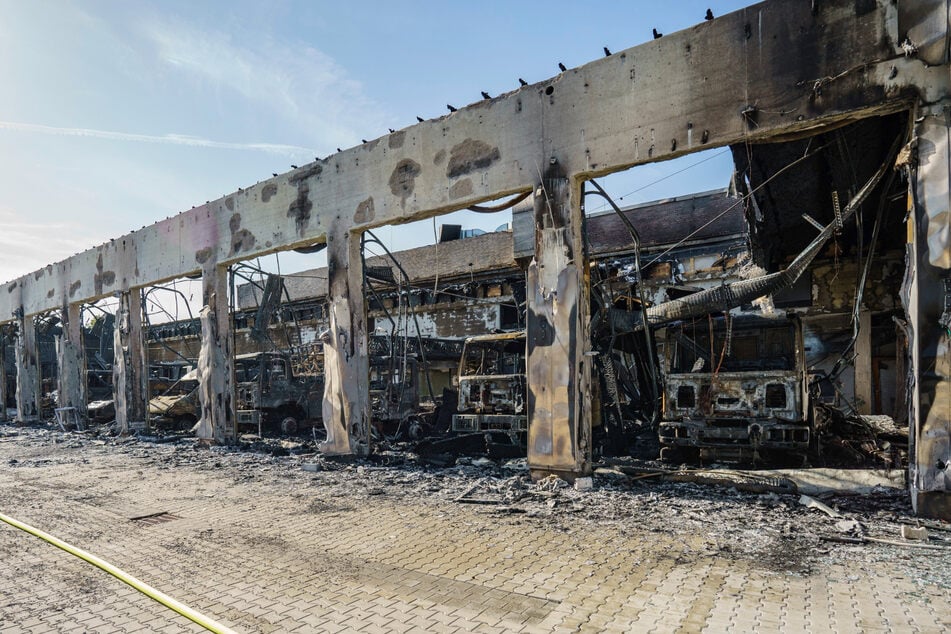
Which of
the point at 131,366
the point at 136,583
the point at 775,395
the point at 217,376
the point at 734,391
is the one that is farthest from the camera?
the point at 131,366

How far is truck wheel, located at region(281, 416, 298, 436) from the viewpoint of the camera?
14.2 m

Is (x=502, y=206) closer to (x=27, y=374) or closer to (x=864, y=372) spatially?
(x=864, y=372)

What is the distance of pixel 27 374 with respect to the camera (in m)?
20.2

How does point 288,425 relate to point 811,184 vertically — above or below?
below

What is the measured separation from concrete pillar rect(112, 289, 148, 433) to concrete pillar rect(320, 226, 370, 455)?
307 inches

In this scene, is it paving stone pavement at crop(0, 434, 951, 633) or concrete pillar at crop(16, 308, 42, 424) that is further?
concrete pillar at crop(16, 308, 42, 424)

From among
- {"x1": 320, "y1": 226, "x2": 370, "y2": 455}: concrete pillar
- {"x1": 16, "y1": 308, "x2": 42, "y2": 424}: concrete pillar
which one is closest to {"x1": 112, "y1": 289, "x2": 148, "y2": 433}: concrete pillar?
{"x1": 16, "y1": 308, "x2": 42, "y2": 424}: concrete pillar

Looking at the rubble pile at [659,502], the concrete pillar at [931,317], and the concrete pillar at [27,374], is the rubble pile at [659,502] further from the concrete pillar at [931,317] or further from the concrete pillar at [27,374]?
the concrete pillar at [27,374]

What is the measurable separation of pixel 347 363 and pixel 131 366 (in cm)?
874

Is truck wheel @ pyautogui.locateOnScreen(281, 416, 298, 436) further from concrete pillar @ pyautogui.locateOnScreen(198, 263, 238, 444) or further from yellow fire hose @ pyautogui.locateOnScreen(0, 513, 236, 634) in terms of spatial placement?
yellow fire hose @ pyautogui.locateOnScreen(0, 513, 236, 634)

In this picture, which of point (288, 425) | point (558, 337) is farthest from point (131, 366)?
point (558, 337)

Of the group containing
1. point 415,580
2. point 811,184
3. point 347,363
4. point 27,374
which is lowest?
point 415,580

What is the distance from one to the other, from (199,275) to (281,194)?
3.54m

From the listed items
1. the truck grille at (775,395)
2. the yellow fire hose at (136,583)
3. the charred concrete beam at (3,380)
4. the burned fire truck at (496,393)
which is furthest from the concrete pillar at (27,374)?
the truck grille at (775,395)
